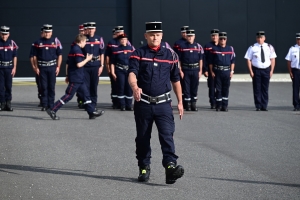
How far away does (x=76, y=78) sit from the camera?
18344 mm

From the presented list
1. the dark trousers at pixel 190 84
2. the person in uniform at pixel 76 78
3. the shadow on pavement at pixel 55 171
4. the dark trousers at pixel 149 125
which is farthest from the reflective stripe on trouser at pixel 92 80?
the dark trousers at pixel 149 125

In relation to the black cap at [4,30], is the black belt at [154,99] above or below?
below

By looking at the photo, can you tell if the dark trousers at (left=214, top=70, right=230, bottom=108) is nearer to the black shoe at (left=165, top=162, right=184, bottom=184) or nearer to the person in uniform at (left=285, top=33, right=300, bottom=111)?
the person in uniform at (left=285, top=33, right=300, bottom=111)

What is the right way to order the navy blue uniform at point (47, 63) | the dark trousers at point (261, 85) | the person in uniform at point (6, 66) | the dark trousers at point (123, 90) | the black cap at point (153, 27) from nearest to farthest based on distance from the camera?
the black cap at point (153, 27) → the navy blue uniform at point (47, 63) → the person in uniform at point (6, 66) → the dark trousers at point (261, 85) → the dark trousers at point (123, 90)

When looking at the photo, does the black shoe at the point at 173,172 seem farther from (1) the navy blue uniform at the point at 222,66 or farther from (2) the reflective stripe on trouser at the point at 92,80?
(1) the navy blue uniform at the point at 222,66

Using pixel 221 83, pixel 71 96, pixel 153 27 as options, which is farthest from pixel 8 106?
pixel 153 27

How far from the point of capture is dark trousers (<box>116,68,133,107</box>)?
68.5 feet

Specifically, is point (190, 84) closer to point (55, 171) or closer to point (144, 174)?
point (55, 171)

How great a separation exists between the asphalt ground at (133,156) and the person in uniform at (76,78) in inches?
10.0

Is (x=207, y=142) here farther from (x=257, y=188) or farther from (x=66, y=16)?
(x=66, y=16)

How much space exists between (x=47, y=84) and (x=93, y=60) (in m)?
1.27

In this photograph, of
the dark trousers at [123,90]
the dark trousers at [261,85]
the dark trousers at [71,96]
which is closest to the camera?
the dark trousers at [71,96]

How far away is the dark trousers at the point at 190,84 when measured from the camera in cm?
2105

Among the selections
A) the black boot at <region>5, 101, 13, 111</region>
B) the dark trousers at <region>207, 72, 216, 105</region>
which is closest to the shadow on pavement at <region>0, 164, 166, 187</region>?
the black boot at <region>5, 101, 13, 111</region>
